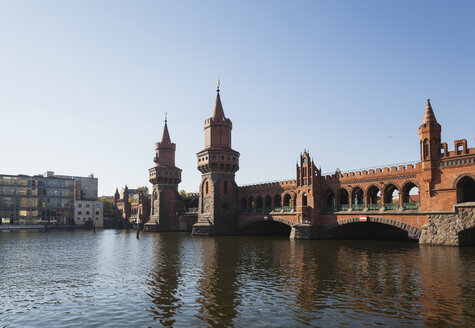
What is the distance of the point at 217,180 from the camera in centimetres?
7050

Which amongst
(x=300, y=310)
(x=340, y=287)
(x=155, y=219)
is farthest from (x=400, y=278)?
(x=155, y=219)

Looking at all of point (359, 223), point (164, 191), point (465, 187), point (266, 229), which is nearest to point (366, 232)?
point (359, 223)

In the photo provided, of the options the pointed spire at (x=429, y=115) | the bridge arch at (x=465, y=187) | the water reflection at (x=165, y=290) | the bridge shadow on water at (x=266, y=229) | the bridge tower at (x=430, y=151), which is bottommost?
the bridge shadow on water at (x=266, y=229)

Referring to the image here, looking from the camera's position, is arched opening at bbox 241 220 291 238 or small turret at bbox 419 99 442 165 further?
arched opening at bbox 241 220 291 238

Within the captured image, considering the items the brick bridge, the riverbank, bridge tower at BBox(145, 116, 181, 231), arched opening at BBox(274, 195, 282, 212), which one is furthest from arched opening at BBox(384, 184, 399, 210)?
the riverbank

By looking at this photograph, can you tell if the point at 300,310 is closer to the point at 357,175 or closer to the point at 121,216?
the point at 357,175

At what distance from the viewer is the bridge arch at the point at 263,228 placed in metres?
70.2

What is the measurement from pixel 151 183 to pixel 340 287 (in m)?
75.7

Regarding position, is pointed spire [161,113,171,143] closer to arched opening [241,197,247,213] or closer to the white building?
arched opening [241,197,247,213]

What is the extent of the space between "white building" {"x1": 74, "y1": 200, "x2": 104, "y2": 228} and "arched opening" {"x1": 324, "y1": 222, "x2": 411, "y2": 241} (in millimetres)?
91052

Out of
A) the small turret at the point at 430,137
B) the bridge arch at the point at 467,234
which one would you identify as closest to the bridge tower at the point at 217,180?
the small turret at the point at 430,137

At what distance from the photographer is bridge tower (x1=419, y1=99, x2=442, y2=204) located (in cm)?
4203

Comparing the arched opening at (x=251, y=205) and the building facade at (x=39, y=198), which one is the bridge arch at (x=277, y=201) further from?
the building facade at (x=39, y=198)

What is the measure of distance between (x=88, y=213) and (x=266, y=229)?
251 ft
